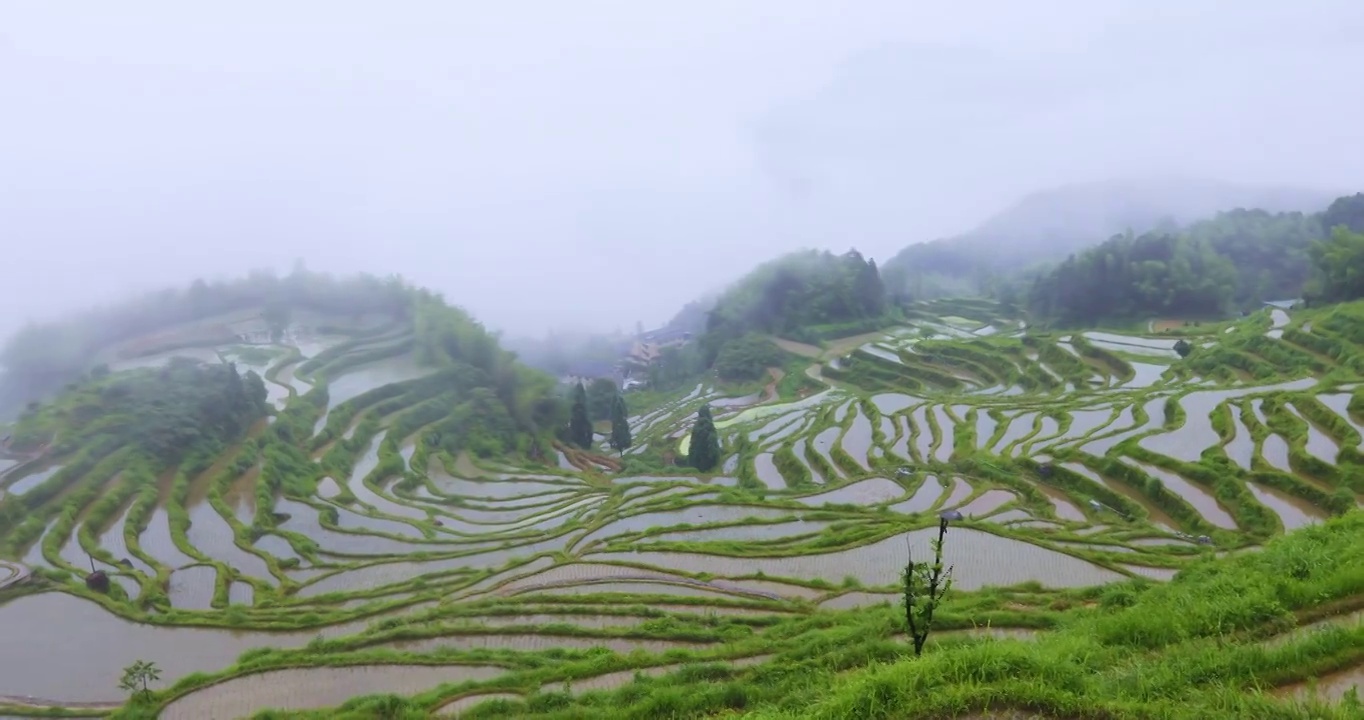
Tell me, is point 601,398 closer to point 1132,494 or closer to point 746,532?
point 746,532

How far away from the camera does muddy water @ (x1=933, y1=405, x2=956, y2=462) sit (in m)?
27.2

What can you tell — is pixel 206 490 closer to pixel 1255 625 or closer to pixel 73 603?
pixel 73 603

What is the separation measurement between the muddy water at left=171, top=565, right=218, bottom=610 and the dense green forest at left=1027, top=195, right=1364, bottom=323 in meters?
58.5

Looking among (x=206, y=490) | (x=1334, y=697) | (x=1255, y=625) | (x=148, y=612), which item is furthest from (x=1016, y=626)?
(x=206, y=490)

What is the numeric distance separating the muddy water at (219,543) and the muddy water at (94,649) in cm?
364

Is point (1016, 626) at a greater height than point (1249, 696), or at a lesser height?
lesser

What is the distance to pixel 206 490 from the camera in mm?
26156

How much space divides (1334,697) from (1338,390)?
2594 cm

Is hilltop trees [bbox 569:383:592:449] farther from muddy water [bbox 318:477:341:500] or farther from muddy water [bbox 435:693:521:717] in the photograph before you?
muddy water [bbox 435:693:521:717]

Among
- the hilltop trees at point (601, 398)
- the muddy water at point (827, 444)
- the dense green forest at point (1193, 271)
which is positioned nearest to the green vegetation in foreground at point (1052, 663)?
the muddy water at point (827, 444)

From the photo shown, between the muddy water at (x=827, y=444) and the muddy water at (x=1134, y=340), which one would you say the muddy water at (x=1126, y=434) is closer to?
the muddy water at (x=827, y=444)

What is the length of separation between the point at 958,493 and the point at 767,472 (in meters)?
9.57

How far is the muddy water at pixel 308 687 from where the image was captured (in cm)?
1151

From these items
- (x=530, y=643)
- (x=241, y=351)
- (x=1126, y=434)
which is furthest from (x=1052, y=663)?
(x=241, y=351)
